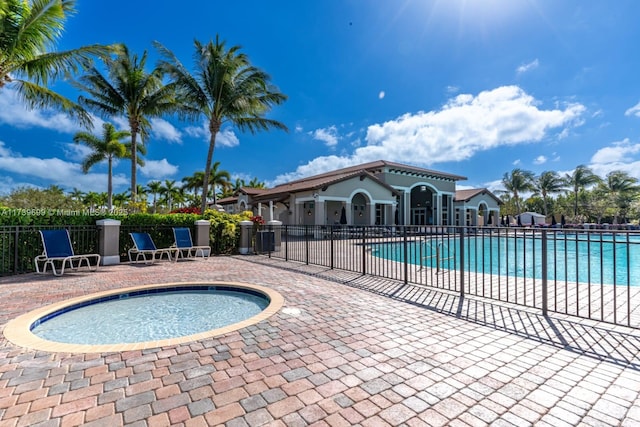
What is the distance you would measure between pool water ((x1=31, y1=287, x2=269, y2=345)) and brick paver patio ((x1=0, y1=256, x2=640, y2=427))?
0.74 meters

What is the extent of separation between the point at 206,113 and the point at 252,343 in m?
15.5

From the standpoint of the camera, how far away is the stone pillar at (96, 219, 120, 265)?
30.3ft

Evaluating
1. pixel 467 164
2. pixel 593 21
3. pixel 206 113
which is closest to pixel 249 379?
pixel 593 21

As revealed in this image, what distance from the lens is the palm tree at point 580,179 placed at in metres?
43.2

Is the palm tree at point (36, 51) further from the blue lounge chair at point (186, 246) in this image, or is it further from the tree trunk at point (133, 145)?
the blue lounge chair at point (186, 246)

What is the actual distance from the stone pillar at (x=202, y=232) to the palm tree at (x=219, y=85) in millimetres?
3766

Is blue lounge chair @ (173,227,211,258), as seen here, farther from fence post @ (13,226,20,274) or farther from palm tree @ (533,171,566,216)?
palm tree @ (533,171,566,216)

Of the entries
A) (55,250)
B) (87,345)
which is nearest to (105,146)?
(55,250)

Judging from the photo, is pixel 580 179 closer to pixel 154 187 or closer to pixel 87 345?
pixel 87 345

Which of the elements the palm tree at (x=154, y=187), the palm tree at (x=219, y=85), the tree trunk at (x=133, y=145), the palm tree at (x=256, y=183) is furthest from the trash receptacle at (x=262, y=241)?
the palm tree at (x=154, y=187)

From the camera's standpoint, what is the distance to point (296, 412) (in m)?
2.13

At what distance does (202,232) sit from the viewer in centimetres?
1145

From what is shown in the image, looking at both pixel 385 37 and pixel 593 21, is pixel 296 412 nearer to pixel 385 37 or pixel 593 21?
pixel 593 21

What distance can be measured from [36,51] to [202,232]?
7.77 metres
